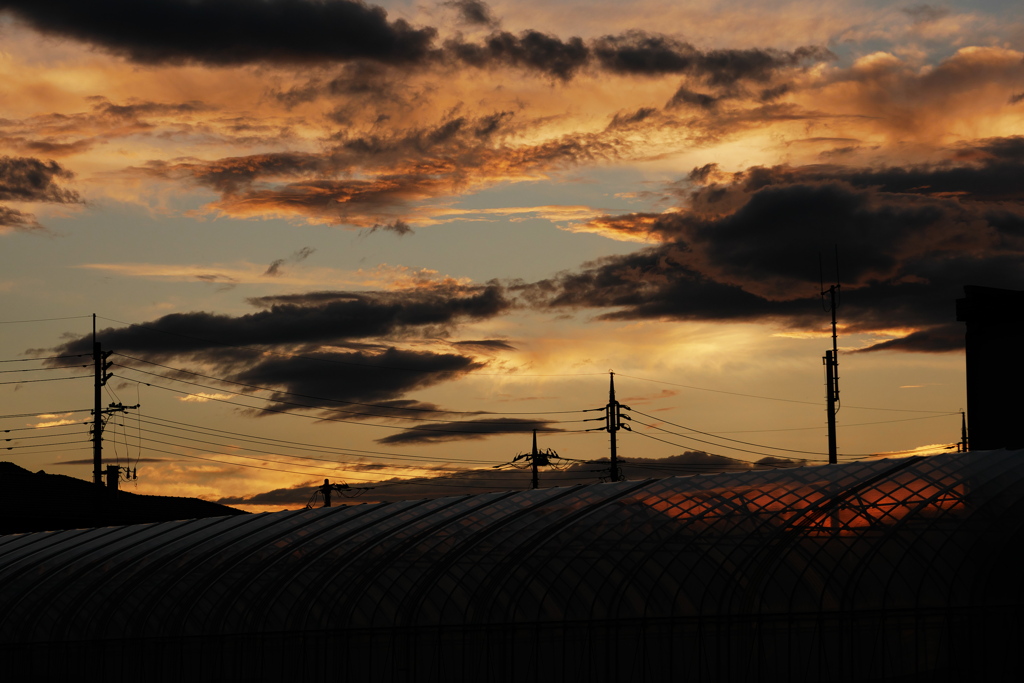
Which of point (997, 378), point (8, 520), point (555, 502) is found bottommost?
point (8, 520)

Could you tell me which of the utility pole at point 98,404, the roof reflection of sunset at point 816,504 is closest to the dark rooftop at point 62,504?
the utility pole at point 98,404

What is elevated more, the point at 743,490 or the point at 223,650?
the point at 743,490

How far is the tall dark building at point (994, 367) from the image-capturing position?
4197cm

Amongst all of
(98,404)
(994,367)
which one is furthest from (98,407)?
(994,367)

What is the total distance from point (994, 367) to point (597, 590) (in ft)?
73.4

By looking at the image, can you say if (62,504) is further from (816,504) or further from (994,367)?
(816,504)

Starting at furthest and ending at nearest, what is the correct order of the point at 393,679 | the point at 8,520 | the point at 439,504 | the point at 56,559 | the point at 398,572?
the point at 8,520, the point at 56,559, the point at 439,504, the point at 398,572, the point at 393,679

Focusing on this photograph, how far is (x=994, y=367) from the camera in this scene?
4288 cm

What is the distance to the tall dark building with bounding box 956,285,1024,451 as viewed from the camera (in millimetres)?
41969

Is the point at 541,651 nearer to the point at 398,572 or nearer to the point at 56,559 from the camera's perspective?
the point at 398,572

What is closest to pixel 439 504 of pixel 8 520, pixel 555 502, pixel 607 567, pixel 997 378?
pixel 555 502

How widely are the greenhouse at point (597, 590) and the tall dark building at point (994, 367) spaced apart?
45.4ft

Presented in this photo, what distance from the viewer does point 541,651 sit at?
27406mm

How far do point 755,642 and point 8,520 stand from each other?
220ft
